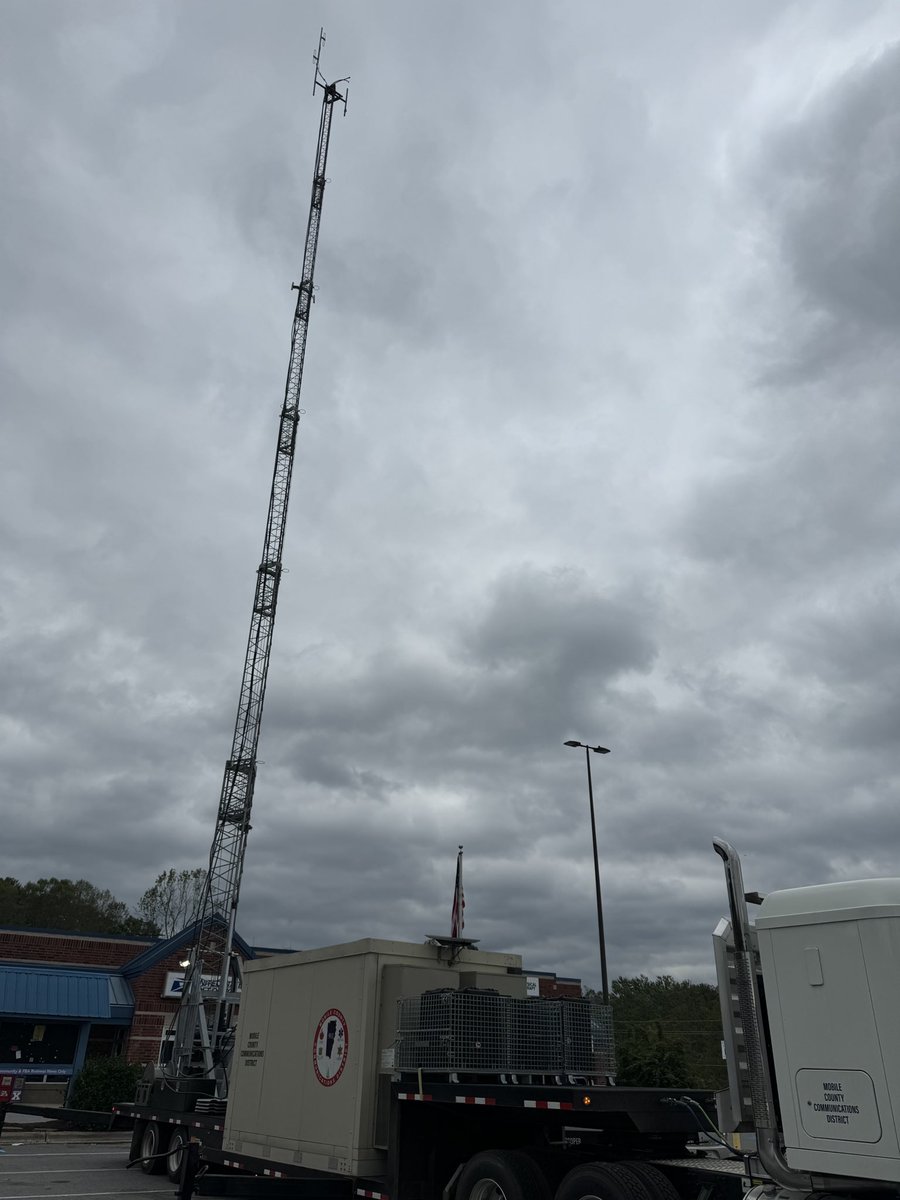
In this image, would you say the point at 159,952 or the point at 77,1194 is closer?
the point at 77,1194

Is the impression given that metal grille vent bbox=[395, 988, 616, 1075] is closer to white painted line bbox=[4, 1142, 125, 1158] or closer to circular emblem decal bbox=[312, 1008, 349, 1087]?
circular emblem decal bbox=[312, 1008, 349, 1087]

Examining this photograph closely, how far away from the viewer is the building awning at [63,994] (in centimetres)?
3111

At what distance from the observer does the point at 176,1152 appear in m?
15.5

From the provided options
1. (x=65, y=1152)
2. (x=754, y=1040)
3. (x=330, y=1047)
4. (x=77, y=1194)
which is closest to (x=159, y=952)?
(x=65, y=1152)

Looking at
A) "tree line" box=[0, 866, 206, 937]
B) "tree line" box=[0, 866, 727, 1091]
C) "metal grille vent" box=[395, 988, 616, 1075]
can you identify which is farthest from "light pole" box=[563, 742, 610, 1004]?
"tree line" box=[0, 866, 206, 937]

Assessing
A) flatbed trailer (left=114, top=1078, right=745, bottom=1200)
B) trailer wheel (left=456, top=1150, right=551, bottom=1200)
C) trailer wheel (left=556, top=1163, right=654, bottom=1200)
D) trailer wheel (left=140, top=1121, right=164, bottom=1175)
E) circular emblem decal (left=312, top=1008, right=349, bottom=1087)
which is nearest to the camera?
trailer wheel (left=556, top=1163, right=654, bottom=1200)

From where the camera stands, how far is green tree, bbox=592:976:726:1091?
70.3 ft

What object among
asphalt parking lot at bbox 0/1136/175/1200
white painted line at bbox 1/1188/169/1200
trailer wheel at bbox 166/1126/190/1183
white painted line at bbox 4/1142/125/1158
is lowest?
white painted line at bbox 1/1188/169/1200

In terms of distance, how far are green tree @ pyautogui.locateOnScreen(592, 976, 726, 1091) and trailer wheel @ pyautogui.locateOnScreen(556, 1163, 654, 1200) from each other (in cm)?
1019

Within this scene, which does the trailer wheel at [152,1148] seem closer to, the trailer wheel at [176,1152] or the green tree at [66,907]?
the trailer wheel at [176,1152]

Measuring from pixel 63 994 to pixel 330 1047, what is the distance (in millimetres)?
26209

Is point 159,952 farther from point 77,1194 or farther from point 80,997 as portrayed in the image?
point 77,1194

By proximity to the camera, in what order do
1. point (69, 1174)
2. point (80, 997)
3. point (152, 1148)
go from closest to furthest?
1. point (69, 1174)
2. point (152, 1148)
3. point (80, 997)

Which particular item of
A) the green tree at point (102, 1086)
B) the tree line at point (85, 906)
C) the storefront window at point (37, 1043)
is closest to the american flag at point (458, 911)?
the green tree at point (102, 1086)
